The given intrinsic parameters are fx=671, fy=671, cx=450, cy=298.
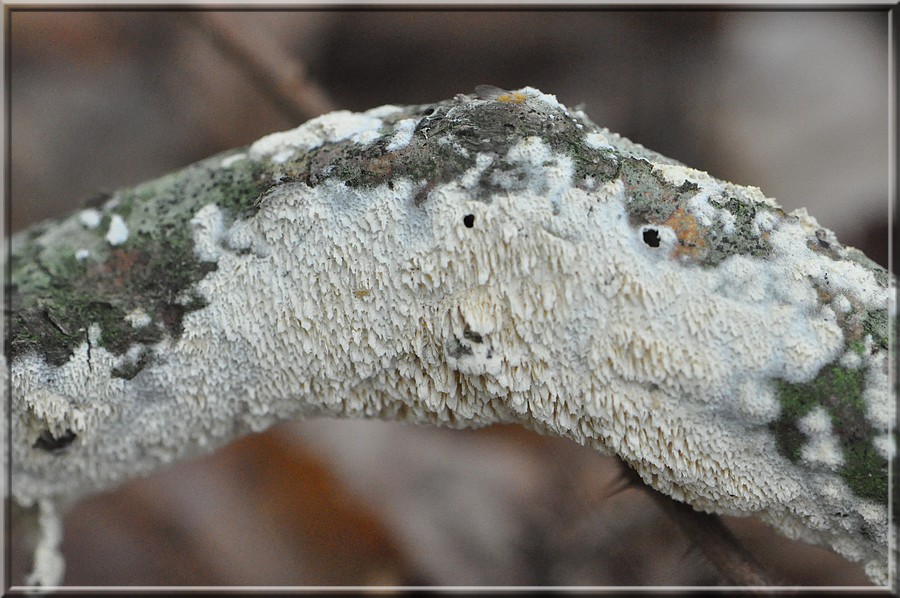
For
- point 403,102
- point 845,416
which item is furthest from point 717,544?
point 403,102

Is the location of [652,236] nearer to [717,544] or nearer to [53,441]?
[717,544]

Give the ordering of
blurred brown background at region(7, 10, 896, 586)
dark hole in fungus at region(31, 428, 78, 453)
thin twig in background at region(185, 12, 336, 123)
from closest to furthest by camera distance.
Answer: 1. dark hole in fungus at region(31, 428, 78, 453)
2. blurred brown background at region(7, 10, 896, 586)
3. thin twig in background at region(185, 12, 336, 123)

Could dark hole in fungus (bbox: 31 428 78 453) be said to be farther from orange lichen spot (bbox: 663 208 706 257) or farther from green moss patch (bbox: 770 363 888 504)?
green moss patch (bbox: 770 363 888 504)

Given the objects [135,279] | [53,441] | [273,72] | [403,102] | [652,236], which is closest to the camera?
[652,236]

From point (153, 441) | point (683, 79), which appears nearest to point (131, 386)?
point (153, 441)

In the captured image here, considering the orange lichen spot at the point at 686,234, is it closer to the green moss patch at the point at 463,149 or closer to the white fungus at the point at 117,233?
the green moss patch at the point at 463,149

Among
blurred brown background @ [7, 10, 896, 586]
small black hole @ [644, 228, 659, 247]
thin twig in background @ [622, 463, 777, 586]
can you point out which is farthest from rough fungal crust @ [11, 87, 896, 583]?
blurred brown background @ [7, 10, 896, 586]
